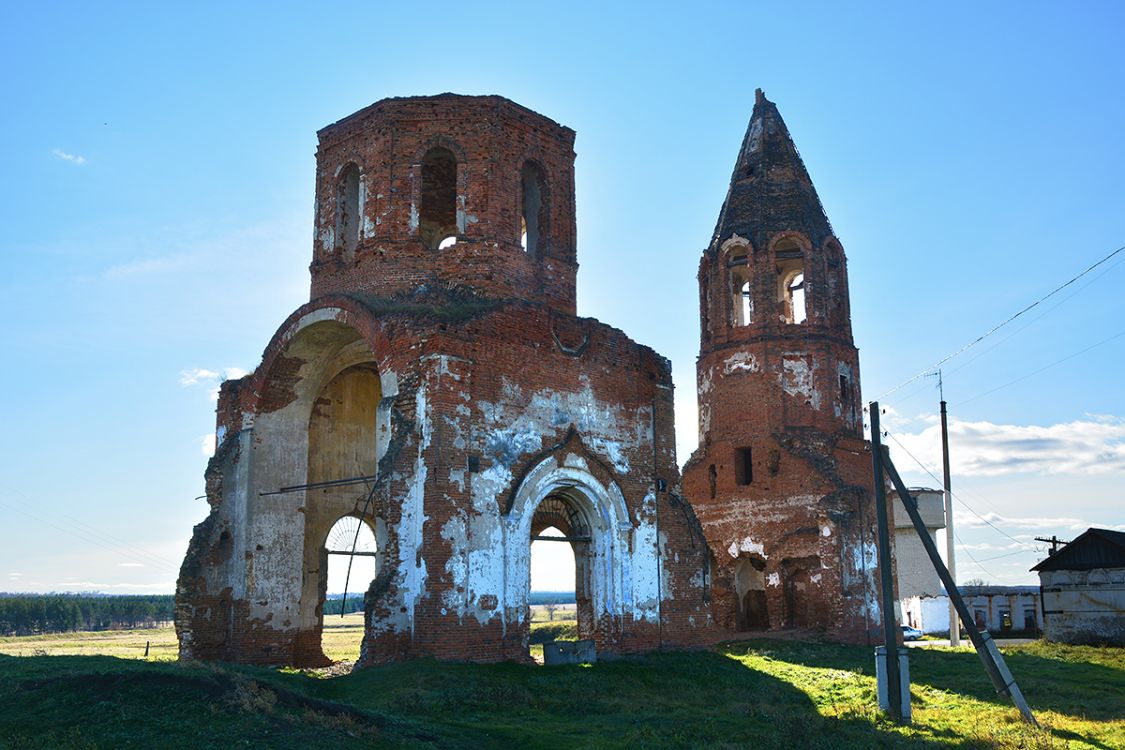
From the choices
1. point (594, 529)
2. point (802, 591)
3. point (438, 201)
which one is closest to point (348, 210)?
point (438, 201)

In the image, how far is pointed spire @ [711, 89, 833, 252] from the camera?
24750mm

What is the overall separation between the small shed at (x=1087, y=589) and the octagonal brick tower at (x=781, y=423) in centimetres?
541

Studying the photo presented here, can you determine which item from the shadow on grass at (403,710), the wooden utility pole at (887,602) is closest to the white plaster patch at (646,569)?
the shadow on grass at (403,710)

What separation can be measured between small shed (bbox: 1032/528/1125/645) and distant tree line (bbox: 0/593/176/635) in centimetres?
4786

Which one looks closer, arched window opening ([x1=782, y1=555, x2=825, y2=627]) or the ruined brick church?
the ruined brick church

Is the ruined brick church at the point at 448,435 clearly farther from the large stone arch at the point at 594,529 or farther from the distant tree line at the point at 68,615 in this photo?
the distant tree line at the point at 68,615

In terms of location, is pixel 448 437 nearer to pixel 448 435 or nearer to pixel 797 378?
pixel 448 435

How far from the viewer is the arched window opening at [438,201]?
18677 mm

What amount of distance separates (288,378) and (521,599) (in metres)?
5.98

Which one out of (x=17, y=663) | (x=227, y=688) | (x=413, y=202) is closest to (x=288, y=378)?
(x=413, y=202)

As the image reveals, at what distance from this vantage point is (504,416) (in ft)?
49.3

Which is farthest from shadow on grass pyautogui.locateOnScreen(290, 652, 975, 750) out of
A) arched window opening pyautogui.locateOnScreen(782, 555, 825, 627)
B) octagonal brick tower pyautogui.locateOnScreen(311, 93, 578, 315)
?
arched window opening pyautogui.locateOnScreen(782, 555, 825, 627)

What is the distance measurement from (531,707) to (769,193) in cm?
1677

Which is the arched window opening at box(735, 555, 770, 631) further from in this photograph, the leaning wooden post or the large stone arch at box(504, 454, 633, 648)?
the leaning wooden post
